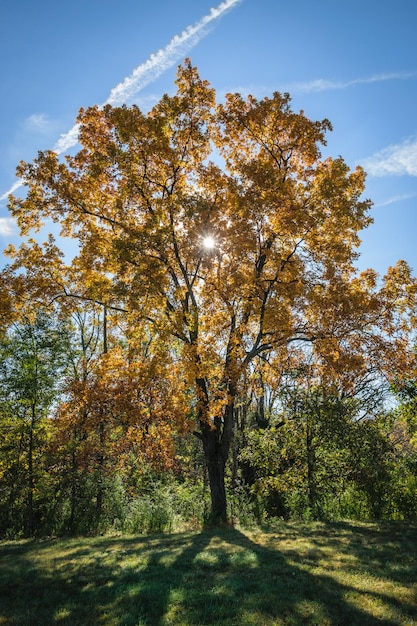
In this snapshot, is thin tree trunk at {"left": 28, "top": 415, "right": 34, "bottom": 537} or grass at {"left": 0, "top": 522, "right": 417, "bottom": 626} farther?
thin tree trunk at {"left": 28, "top": 415, "right": 34, "bottom": 537}

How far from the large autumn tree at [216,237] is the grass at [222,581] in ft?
13.0

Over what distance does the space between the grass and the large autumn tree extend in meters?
3.96

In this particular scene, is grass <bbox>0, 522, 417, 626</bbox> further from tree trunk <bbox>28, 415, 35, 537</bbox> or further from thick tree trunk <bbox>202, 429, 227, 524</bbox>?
tree trunk <bbox>28, 415, 35, 537</bbox>

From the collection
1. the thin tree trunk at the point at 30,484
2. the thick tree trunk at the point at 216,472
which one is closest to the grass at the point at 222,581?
the thick tree trunk at the point at 216,472

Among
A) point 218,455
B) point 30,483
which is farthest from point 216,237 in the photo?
point 30,483

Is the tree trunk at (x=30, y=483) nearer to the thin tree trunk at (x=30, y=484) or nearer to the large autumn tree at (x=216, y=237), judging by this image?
the thin tree trunk at (x=30, y=484)

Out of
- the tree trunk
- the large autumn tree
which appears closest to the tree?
the tree trunk

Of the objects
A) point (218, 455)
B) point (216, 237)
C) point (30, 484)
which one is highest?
point (216, 237)

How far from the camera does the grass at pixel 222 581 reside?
14.5 feet

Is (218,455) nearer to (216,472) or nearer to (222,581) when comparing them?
(216,472)

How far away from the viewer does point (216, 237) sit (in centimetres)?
1245

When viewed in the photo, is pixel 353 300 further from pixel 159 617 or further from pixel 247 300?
pixel 159 617

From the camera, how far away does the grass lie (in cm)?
442

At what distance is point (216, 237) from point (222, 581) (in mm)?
9331
